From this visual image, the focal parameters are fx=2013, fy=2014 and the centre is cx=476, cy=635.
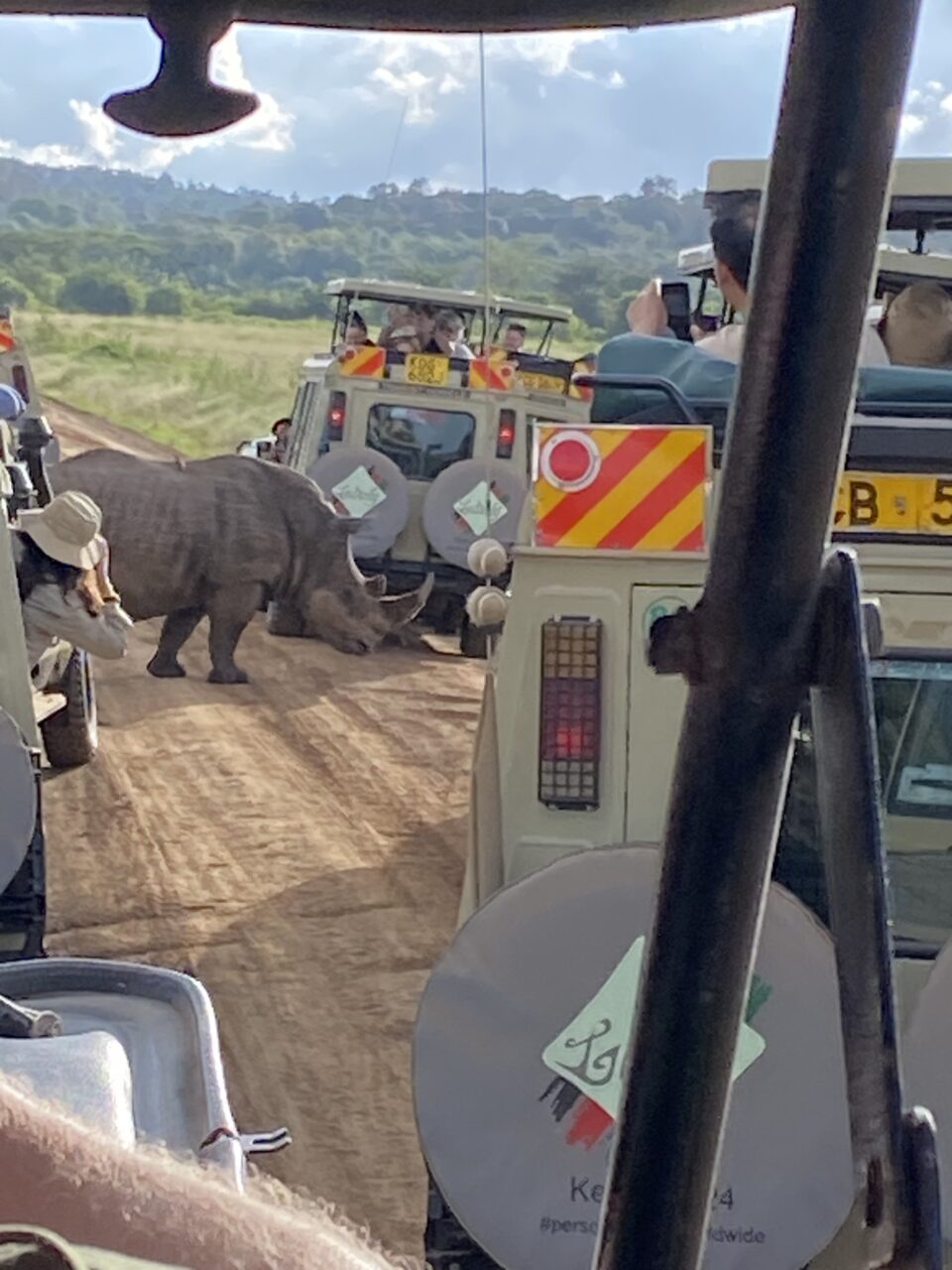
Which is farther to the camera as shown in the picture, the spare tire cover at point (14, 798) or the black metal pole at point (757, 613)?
the spare tire cover at point (14, 798)

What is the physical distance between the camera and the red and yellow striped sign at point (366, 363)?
13.6 meters

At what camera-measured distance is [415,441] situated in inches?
542

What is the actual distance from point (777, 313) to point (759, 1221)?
7.08ft

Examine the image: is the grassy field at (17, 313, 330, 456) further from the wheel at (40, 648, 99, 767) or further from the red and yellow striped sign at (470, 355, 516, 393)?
the wheel at (40, 648, 99, 767)

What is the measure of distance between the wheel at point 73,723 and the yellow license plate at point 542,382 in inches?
208

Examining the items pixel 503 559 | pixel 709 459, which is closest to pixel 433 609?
pixel 503 559

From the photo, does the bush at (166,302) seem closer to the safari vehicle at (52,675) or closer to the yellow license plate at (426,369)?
the yellow license plate at (426,369)

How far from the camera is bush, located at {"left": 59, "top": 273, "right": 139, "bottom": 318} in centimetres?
3419

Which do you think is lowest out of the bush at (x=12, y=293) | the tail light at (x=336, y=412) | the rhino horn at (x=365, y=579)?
the bush at (x=12, y=293)

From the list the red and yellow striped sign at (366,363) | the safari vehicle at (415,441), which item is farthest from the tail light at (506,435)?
the red and yellow striped sign at (366,363)

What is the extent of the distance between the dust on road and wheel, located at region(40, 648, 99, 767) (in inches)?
5.0

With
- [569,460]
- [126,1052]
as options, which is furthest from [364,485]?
[126,1052]

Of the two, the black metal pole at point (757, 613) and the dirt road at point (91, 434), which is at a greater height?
the black metal pole at point (757, 613)

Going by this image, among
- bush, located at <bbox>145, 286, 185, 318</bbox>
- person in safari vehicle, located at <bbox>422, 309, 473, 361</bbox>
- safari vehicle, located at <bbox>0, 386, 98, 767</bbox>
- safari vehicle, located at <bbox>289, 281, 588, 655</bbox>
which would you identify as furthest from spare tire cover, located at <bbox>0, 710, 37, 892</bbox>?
bush, located at <bbox>145, 286, 185, 318</bbox>
